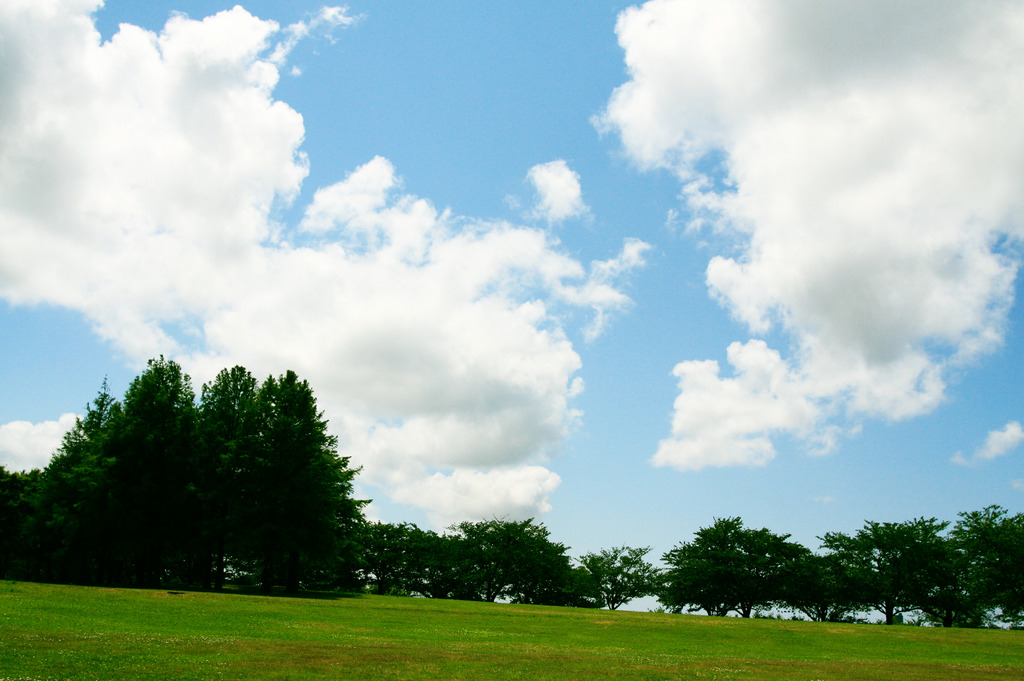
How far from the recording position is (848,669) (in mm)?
27797

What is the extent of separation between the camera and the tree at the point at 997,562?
2574 inches

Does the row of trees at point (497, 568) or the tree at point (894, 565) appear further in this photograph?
the row of trees at point (497, 568)

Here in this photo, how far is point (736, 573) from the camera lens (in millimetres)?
80812

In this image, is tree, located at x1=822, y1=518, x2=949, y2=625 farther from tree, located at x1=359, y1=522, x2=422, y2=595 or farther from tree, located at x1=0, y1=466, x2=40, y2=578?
tree, located at x1=0, y1=466, x2=40, y2=578

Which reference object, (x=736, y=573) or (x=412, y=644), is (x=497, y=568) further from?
(x=412, y=644)

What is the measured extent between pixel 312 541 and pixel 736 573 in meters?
53.2

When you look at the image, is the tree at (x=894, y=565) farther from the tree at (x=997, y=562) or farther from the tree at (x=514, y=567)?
the tree at (x=514, y=567)

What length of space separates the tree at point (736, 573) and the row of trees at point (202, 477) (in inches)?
1840

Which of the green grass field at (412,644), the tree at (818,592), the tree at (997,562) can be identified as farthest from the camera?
the tree at (818,592)

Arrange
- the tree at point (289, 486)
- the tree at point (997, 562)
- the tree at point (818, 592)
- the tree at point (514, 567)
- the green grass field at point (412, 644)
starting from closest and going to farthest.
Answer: the green grass field at point (412, 644)
the tree at point (289, 486)
the tree at point (997, 562)
the tree at point (818, 592)
the tree at point (514, 567)

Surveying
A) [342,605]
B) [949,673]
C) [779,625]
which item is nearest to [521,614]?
[342,605]

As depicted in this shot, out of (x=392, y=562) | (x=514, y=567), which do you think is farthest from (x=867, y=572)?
(x=392, y=562)

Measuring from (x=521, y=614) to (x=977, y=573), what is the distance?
51.2 metres

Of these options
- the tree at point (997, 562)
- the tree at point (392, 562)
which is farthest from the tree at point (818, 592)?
the tree at point (392, 562)
